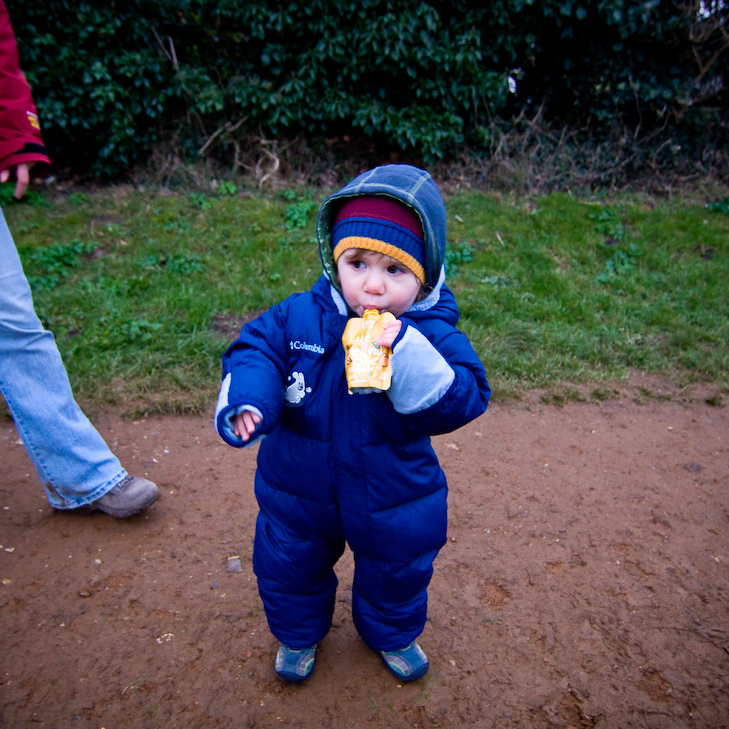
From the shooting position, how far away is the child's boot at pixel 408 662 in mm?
2000

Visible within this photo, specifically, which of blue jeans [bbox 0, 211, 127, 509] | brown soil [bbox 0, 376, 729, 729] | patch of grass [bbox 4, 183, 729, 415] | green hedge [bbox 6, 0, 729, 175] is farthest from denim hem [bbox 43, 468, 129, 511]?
green hedge [bbox 6, 0, 729, 175]

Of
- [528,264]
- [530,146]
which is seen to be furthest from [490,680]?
[530,146]

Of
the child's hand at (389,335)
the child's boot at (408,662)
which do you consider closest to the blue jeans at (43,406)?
the child's boot at (408,662)

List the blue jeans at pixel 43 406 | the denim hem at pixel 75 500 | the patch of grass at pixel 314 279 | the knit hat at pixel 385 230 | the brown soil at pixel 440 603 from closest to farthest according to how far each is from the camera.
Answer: the knit hat at pixel 385 230
the brown soil at pixel 440 603
the blue jeans at pixel 43 406
the denim hem at pixel 75 500
the patch of grass at pixel 314 279

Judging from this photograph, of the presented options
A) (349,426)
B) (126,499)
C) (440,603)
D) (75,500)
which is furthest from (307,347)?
(75,500)

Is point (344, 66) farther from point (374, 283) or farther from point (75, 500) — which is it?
point (374, 283)

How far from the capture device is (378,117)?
6.42 meters

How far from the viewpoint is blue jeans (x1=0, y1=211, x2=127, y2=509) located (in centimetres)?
226

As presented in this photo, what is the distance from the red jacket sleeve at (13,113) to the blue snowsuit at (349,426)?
1383mm

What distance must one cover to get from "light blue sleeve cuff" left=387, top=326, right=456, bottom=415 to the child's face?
0.41ft

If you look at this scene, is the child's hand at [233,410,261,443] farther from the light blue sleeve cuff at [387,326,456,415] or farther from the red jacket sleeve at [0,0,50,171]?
the red jacket sleeve at [0,0,50,171]

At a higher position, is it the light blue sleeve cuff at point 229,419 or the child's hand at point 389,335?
the child's hand at point 389,335

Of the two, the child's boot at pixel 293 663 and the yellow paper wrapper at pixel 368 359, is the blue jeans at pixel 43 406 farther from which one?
the yellow paper wrapper at pixel 368 359

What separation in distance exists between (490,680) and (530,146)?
21.2ft
